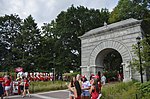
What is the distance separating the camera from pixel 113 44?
23578 millimetres

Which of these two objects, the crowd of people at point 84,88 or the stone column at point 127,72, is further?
the stone column at point 127,72

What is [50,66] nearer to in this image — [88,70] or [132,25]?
[88,70]

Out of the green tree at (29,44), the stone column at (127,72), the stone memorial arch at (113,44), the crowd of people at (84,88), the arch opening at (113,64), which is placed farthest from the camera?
the green tree at (29,44)

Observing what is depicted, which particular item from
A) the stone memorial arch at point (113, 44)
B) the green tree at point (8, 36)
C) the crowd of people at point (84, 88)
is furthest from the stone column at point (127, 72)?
the green tree at point (8, 36)

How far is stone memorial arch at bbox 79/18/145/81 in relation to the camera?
21.8 m

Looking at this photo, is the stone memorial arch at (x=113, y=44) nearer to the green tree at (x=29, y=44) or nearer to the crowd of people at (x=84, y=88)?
the crowd of people at (x=84, y=88)

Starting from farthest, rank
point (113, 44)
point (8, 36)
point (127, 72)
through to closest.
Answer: point (8, 36) < point (113, 44) < point (127, 72)

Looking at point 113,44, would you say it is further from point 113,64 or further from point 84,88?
point 113,64

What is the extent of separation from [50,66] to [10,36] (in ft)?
60.4

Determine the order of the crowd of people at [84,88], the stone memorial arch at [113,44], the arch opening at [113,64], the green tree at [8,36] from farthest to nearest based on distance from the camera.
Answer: the green tree at [8,36]
the arch opening at [113,64]
the stone memorial arch at [113,44]
the crowd of people at [84,88]

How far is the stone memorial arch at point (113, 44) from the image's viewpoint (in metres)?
21.8

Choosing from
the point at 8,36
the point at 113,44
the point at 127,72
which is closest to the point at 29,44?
the point at 8,36

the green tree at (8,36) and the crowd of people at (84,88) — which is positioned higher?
the green tree at (8,36)

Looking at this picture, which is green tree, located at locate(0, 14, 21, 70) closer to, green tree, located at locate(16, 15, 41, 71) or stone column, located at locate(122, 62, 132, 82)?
green tree, located at locate(16, 15, 41, 71)
